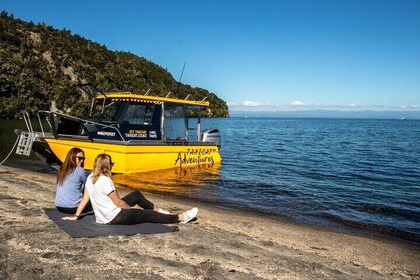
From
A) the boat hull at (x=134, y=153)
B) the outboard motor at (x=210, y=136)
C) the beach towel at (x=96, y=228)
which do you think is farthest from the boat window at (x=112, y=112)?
the beach towel at (x=96, y=228)

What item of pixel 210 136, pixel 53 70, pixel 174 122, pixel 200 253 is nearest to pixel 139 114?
pixel 174 122

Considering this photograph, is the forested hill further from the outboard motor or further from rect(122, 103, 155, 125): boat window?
rect(122, 103, 155, 125): boat window

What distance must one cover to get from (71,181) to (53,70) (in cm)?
8096

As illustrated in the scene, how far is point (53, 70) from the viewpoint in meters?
81.3

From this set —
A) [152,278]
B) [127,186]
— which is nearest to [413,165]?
[127,186]

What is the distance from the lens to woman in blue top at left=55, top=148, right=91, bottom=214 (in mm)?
7508

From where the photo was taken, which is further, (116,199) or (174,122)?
(174,122)

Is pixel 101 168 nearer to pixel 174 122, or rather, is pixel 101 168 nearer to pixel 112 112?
pixel 112 112

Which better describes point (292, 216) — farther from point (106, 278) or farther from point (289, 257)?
point (106, 278)

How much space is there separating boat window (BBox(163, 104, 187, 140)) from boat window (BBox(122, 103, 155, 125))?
0.65 meters

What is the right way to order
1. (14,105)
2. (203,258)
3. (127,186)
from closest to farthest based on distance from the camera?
(203,258) < (127,186) < (14,105)

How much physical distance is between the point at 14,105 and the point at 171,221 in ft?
203

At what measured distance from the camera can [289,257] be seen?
20.3ft

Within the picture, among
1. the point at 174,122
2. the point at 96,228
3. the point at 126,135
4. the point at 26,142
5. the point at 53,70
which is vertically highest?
the point at 53,70
